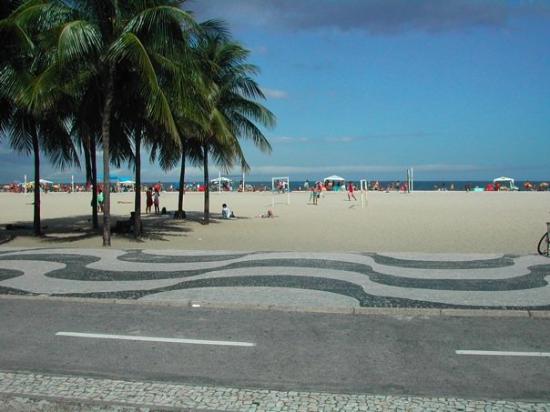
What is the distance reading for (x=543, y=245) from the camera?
12641 mm

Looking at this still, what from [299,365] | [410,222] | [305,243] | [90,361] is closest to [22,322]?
[90,361]

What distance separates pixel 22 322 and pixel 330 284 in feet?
14.8

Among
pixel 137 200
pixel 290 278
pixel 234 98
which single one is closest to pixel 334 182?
pixel 234 98

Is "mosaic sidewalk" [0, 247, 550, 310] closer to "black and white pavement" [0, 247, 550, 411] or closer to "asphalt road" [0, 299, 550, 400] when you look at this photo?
"black and white pavement" [0, 247, 550, 411]

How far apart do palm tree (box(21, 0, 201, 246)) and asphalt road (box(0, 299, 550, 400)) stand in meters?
7.35

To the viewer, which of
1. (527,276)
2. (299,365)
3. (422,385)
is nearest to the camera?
(422,385)

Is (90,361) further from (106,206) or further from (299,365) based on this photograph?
(106,206)

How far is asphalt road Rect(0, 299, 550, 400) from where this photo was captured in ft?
15.2

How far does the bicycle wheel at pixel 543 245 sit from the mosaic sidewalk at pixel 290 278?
A: 1.94ft

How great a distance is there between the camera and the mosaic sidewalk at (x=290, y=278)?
7766 millimetres

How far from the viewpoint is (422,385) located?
4547 mm

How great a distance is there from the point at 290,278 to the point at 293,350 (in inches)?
157

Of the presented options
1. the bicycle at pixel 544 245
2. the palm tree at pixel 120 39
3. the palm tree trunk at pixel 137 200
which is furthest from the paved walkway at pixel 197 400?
the palm tree trunk at pixel 137 200

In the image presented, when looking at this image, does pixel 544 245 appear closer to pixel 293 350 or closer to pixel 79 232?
pixel 293 350
